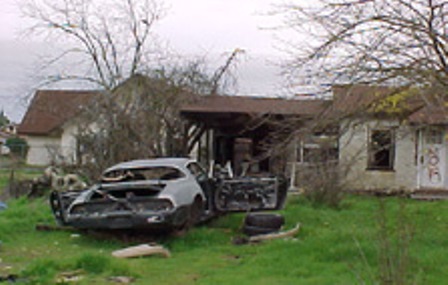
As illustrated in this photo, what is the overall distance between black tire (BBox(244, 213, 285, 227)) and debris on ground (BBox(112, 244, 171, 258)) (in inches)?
99.0

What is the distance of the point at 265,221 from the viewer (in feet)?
42.5

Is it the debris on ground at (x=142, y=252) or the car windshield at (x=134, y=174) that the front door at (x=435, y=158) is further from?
the debris on ground at (x=142, y=252)

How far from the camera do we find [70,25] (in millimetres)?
29094

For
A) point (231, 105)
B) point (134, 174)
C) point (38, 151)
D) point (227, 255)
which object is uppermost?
point (231, 105)

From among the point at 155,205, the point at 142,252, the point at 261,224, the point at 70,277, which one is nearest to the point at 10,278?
the point at 70,277

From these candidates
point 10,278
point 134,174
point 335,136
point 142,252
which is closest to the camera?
point 10,278

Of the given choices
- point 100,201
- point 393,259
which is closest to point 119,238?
point 100,201

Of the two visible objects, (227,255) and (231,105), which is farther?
(231,105)

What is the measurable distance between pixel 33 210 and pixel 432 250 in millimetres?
9292

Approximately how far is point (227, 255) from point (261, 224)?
6.26 ft

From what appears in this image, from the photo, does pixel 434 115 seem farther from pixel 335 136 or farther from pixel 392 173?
pixel 392 173

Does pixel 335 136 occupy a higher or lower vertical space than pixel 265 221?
higher

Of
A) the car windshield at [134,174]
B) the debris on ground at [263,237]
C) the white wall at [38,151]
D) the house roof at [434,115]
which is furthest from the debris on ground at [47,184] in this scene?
the white wall at [38,151]

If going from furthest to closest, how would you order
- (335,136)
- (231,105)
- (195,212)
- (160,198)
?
(231,105) → (195,212) → (160,198) → (335,136)
